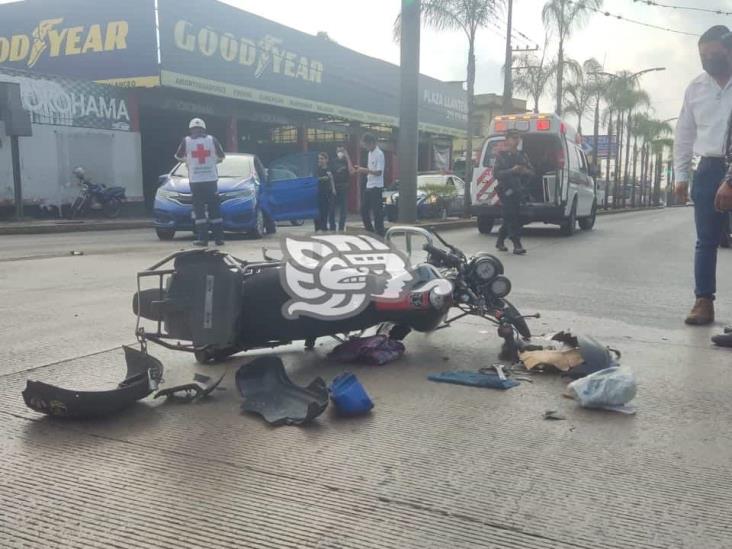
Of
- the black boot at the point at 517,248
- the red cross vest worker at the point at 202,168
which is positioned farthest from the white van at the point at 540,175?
the red cross vest worker at the point at 202,168

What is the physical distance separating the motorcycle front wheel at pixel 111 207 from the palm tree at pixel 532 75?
62.6ft

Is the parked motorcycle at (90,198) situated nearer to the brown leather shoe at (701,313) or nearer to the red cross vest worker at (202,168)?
the red cross vest worker at (202,168)

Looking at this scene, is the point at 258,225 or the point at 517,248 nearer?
the point at 517,248

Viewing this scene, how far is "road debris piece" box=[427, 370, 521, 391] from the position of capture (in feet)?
10.4

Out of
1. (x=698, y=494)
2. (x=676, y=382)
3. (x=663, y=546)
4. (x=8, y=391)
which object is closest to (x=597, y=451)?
(x=698, y=494)

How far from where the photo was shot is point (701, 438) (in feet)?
8.39

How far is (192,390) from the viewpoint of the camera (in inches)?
118

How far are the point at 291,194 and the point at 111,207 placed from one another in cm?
821

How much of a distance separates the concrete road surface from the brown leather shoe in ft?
2.37

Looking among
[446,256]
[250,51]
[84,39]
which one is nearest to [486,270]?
[446,256]

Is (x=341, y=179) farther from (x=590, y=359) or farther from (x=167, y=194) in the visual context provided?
(x=590, y=359)

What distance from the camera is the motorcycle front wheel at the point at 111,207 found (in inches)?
744

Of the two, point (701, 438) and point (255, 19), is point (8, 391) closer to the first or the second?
point (701, 438)

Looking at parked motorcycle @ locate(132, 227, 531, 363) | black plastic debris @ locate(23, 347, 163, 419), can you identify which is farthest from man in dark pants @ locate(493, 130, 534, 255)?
black plastic debris @ locate(23, 347, 163, 419)
